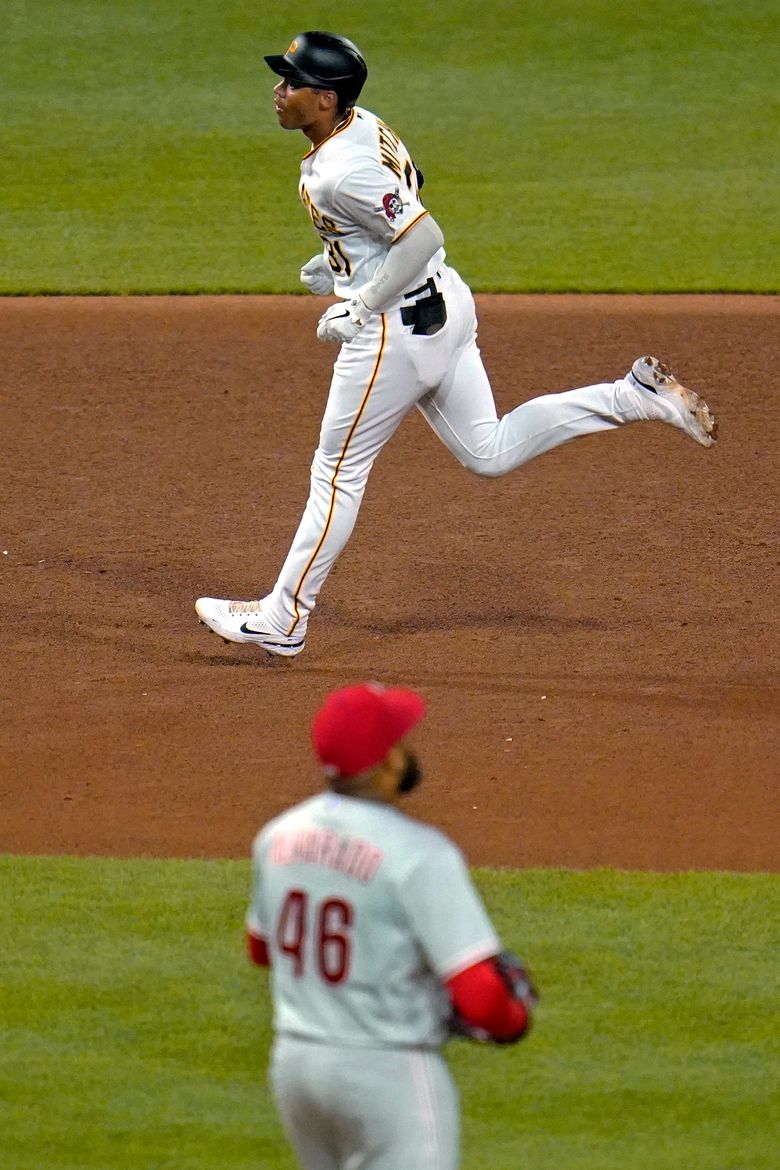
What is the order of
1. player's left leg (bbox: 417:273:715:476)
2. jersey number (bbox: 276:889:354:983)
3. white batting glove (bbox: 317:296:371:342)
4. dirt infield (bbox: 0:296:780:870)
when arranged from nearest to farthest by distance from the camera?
1. jersey number (bbox: 276:889:354:983)
2. dirt infield (bbox: 0:296:780:870)
3. white batting glove (bbox: 317:296:371:342)
4. player's left leg (bbox: 417:273:715:476)

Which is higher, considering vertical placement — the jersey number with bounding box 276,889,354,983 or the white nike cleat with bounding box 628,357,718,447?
the jersey number with bounding box 276,889,354,983

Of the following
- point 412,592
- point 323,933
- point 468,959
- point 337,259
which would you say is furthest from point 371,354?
point 468,959

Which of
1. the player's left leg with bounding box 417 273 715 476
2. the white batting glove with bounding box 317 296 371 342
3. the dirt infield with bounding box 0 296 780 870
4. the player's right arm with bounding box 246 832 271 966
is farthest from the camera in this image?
the player's left leg with bounding box 417 273 715 476

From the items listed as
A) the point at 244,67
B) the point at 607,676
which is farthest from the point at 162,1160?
the point at 244,67

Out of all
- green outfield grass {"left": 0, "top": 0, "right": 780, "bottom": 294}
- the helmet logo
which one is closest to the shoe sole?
the helmet logo

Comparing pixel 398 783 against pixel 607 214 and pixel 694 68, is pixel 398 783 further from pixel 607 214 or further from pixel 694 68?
pixel 694 68

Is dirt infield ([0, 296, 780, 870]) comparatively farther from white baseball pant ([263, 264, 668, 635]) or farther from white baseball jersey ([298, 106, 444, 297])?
white baseball jersey ([298, 106, 444, 297])

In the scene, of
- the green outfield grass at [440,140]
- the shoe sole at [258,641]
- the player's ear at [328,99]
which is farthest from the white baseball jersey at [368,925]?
the green outfield grass at [440,140]
